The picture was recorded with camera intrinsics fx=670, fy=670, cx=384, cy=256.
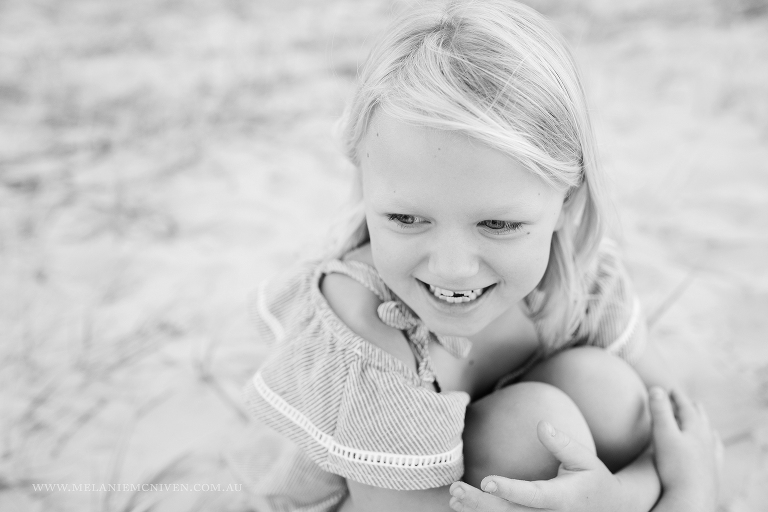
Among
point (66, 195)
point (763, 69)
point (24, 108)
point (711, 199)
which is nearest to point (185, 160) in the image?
point (66, 195)

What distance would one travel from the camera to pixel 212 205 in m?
2.56

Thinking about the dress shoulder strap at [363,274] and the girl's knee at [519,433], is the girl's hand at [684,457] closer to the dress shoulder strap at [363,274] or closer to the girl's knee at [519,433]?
the girl's knee at [519,433]

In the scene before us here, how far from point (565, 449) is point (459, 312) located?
1.01 ft

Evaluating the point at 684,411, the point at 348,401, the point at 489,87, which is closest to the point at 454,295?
the point at 348,401

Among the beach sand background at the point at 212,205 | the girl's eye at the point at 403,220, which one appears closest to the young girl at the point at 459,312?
the girl's eye at the point at 403,220

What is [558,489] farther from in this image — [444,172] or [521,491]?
[444,172]

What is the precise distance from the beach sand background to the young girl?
0.27m

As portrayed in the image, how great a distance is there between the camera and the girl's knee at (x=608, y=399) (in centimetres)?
141

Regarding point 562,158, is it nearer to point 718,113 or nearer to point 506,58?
point 506,58

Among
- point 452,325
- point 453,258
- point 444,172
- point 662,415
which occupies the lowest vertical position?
point 662,415

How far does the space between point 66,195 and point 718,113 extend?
2.84m

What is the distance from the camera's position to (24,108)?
9.93ft

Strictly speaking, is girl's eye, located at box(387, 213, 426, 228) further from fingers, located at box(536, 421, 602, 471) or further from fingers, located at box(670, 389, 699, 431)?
fingers, located at box(670, 389, 699, 431)

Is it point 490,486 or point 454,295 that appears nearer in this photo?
point 490,486
